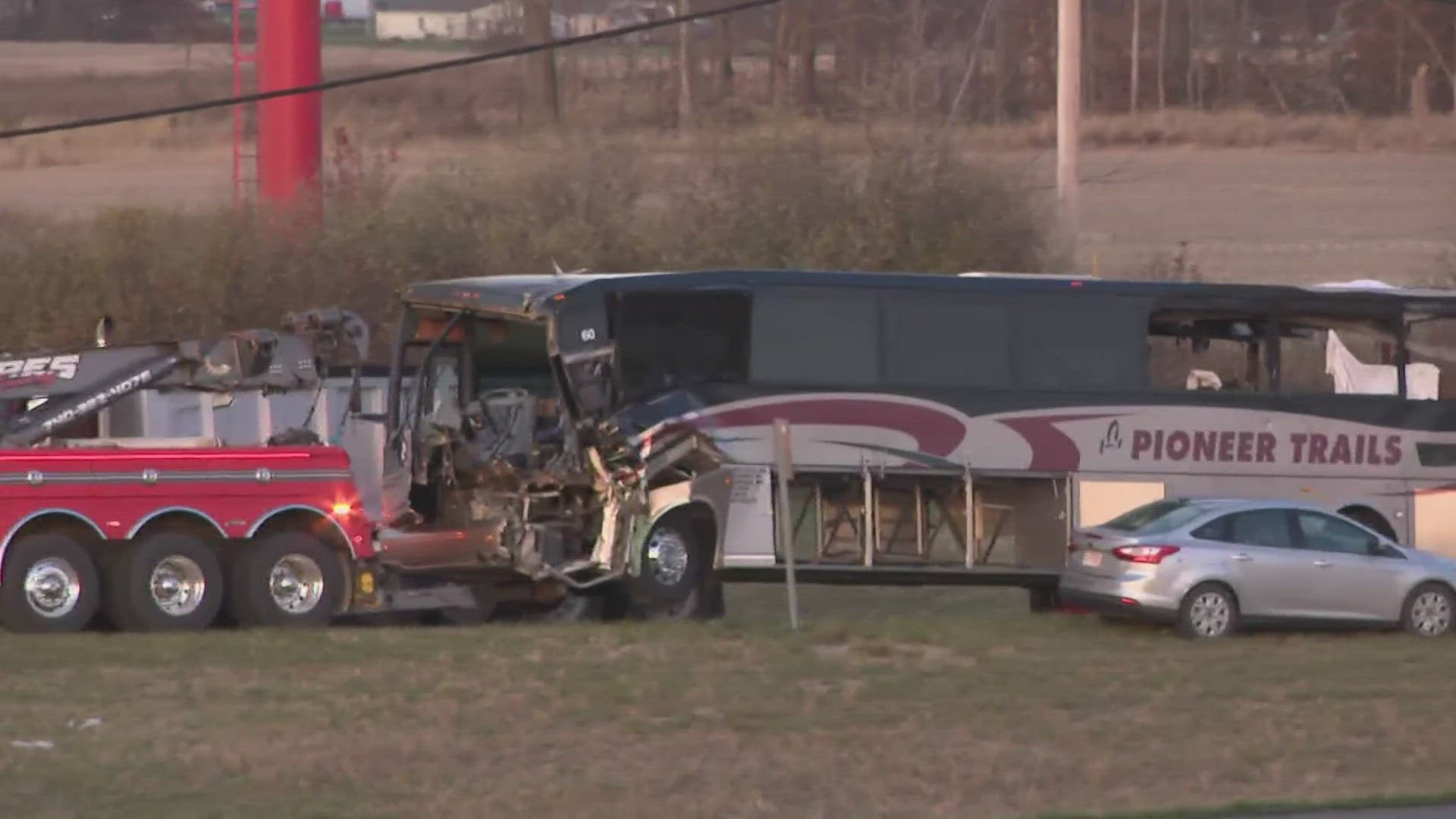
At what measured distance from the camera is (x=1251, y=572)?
69.2 ft

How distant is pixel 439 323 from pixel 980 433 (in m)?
5.03

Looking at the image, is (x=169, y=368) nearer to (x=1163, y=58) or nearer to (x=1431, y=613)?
(x=1431, y=613)

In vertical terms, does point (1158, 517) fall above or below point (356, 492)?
below

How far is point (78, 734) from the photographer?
584 inches

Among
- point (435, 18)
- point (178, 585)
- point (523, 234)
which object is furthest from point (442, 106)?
point (178, 585)

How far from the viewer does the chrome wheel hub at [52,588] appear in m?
19.7

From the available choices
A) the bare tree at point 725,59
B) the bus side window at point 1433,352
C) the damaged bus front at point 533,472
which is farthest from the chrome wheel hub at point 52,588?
the bare tree at point 725,59

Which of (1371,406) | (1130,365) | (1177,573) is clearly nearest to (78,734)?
(1177,573)

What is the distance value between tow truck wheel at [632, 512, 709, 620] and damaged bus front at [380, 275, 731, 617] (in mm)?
13

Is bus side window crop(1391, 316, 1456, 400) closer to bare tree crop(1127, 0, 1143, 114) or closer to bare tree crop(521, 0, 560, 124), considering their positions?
bare tree crop(521, 0, 560, 124)

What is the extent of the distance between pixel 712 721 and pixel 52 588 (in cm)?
676

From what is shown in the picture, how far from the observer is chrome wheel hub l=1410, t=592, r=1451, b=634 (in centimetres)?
2158

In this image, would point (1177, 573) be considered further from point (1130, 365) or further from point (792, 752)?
point (792, 752)

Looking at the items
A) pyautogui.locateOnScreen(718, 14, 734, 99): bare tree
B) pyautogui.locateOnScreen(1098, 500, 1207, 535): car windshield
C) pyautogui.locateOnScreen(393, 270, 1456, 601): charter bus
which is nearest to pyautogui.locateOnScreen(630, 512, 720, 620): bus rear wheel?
pyautogui.locateOnScreen(393, 270, 1456, 601): charter bus
